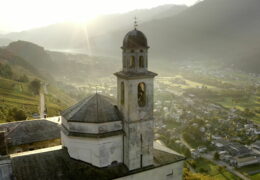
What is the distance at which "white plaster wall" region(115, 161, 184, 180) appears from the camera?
707 inches

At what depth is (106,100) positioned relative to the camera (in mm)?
18672

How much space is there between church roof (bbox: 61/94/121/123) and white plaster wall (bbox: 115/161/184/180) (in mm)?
4489

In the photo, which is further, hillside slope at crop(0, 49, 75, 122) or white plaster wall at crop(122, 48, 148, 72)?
hillside slope at crop(0, 49, 75, 122)

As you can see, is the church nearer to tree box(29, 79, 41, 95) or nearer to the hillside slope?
the hillside slope

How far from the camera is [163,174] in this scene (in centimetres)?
1909

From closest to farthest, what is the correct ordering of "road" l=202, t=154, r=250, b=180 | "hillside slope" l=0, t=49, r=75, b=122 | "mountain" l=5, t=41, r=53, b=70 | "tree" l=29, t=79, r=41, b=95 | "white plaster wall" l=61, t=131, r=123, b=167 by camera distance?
"white plaster wall" l=61, t=131, r=123, b=167 → "hillside slope" l=0, t=49, r=75, b=122 → "road" l=202, t=154, r=250, b=180 → "tree" l=29, t=79, r=41, b=95 → "mountain" l=5, t=41, r=53, b=70

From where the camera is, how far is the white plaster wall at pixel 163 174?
707 inches

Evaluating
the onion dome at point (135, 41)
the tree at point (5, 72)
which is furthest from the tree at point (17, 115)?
the tree at point (5, 72)

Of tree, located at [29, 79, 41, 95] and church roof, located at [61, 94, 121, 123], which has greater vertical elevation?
church roof, located at [61, 94, 121, 123]

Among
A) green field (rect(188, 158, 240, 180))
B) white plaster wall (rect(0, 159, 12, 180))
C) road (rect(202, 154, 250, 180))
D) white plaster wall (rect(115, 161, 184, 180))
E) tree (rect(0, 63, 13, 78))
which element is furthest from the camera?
tree (rect(0, 63, 13, 78))

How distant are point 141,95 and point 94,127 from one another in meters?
4.21

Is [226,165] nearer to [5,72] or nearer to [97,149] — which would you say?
[97,149]

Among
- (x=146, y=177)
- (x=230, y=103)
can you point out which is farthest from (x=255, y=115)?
(x=146, y=177)

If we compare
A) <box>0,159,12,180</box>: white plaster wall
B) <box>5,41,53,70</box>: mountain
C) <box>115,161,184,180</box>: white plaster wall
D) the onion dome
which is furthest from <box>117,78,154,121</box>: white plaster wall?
<box>5,41,53,70</box>: mountain
